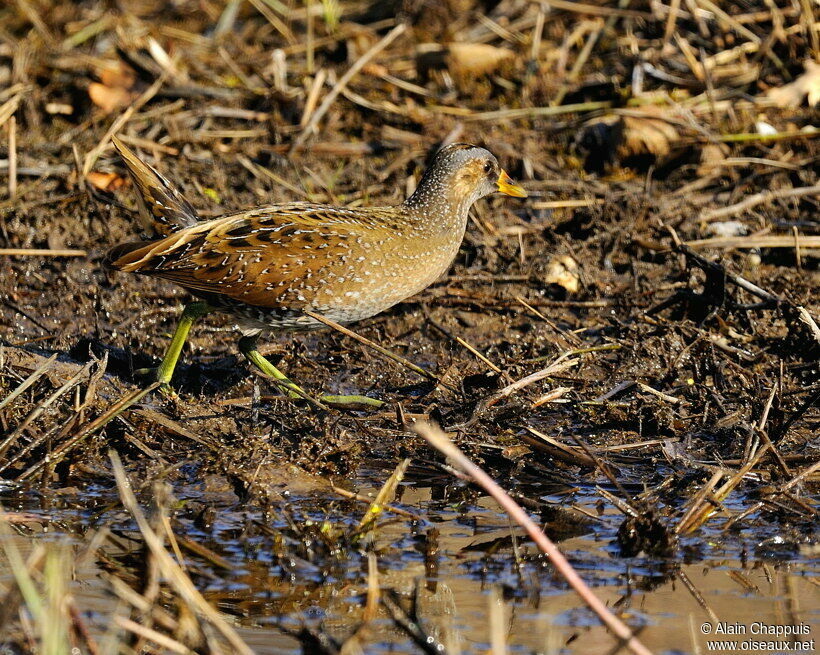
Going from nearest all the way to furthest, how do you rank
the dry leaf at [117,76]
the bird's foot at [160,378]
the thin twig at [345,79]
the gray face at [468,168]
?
the bird's foot at [160,378]
the gray face at [468,168]
the thin twig at [345,79]
the dry leaf at [117,76]

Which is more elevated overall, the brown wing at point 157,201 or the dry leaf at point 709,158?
the dry leaf at point 709,158

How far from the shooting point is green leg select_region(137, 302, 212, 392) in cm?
600

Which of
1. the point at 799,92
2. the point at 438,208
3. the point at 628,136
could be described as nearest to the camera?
the point at 438,208

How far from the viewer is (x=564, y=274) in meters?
7.07

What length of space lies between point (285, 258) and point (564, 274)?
6.90 feet

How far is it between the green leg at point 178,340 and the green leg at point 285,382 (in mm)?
292

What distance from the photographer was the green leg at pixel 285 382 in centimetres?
551

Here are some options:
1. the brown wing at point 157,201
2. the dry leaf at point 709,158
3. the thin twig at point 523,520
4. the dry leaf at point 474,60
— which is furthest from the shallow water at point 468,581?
the dry leaf at point 474,60

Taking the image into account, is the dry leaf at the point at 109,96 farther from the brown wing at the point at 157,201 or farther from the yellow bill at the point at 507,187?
the yellow bill at the point at 507,187

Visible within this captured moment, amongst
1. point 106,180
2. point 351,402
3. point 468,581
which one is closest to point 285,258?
point 351,402

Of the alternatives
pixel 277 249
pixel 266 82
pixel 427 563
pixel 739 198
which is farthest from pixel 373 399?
pixel 266 82

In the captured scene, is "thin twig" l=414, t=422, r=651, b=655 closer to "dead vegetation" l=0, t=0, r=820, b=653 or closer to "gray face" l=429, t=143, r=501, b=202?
"dead vegetation" l=0, t=0, r=820, b=653

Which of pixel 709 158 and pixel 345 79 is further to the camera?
pixel 345 79

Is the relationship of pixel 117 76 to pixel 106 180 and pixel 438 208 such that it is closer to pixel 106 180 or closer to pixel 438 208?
pixel 106 180
